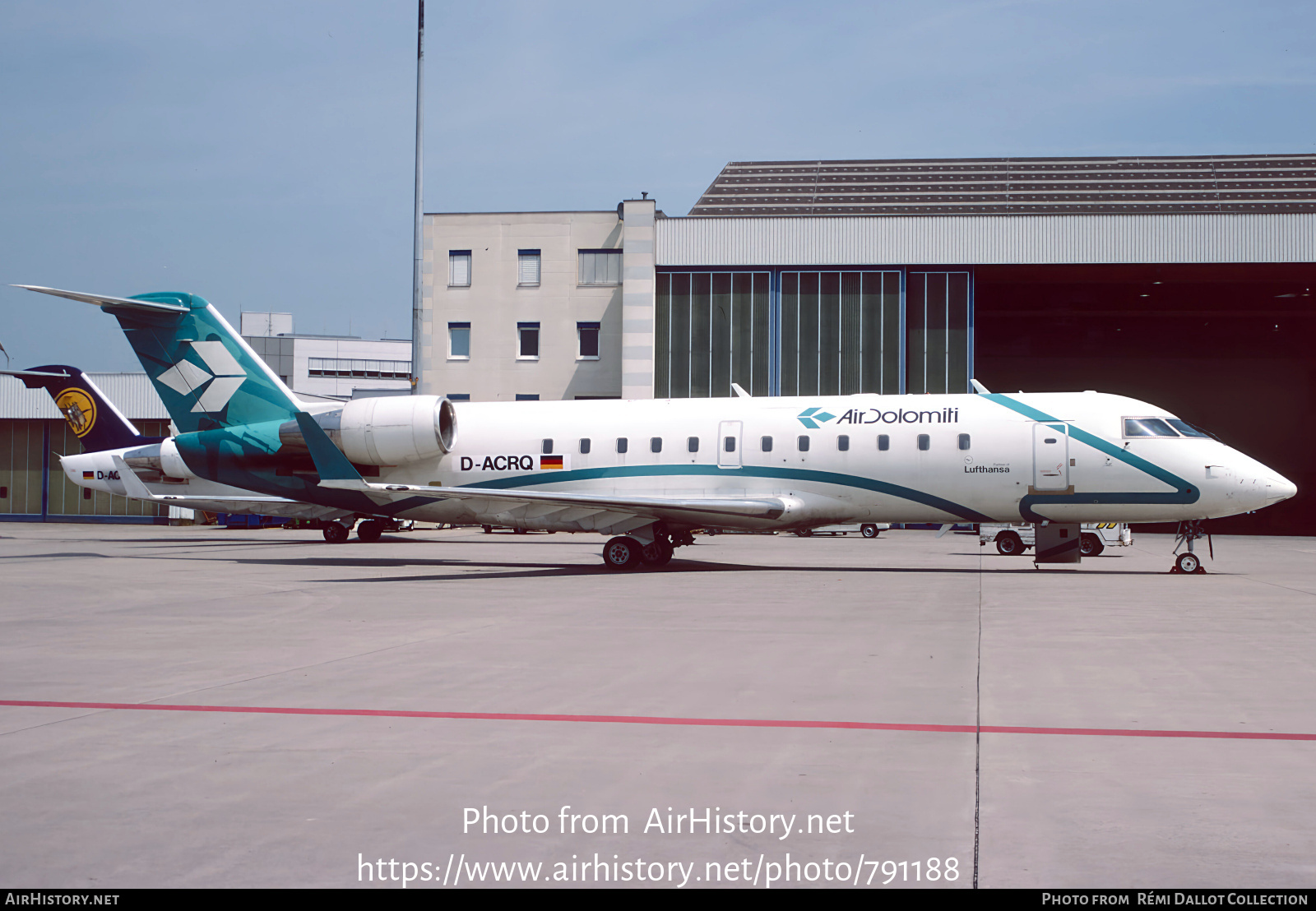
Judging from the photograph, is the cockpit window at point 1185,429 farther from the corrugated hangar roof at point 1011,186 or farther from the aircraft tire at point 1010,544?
the corrugated hangar roof at point 1011,186

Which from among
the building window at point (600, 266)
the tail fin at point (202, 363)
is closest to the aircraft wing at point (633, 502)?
the tail fin at point (202, 363)

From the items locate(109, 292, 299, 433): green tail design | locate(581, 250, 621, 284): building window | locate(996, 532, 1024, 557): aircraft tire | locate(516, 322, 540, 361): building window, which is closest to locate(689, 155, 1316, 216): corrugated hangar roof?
locate(581, 250, 621, 284): building window

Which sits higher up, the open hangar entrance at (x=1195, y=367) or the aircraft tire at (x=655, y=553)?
the open hangar entrance at (x=1195, y=367)

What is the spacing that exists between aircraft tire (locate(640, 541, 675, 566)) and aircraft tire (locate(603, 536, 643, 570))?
85mm

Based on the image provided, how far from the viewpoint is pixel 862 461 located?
21.8m

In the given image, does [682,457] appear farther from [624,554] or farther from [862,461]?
[862,461]

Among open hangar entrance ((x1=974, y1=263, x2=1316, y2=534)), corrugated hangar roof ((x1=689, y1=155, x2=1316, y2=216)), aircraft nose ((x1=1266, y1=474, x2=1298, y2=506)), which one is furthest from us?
open hangar entrance ((x1=974, y1=263, x2=1316, y2=534))

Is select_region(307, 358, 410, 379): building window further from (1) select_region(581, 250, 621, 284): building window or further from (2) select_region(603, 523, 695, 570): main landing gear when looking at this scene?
(2) select_region(603, 523, 695, 570): main landing gear

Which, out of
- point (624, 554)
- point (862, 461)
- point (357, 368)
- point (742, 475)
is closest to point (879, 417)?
point (862, 461)

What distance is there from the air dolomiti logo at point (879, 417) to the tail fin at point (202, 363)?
11547 mm

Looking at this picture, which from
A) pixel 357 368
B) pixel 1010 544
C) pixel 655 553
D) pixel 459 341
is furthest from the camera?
pixel 357 368

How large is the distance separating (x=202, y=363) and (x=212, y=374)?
319mm

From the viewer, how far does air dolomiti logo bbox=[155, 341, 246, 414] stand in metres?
25.4

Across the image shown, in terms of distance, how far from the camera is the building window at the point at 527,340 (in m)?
50.4
